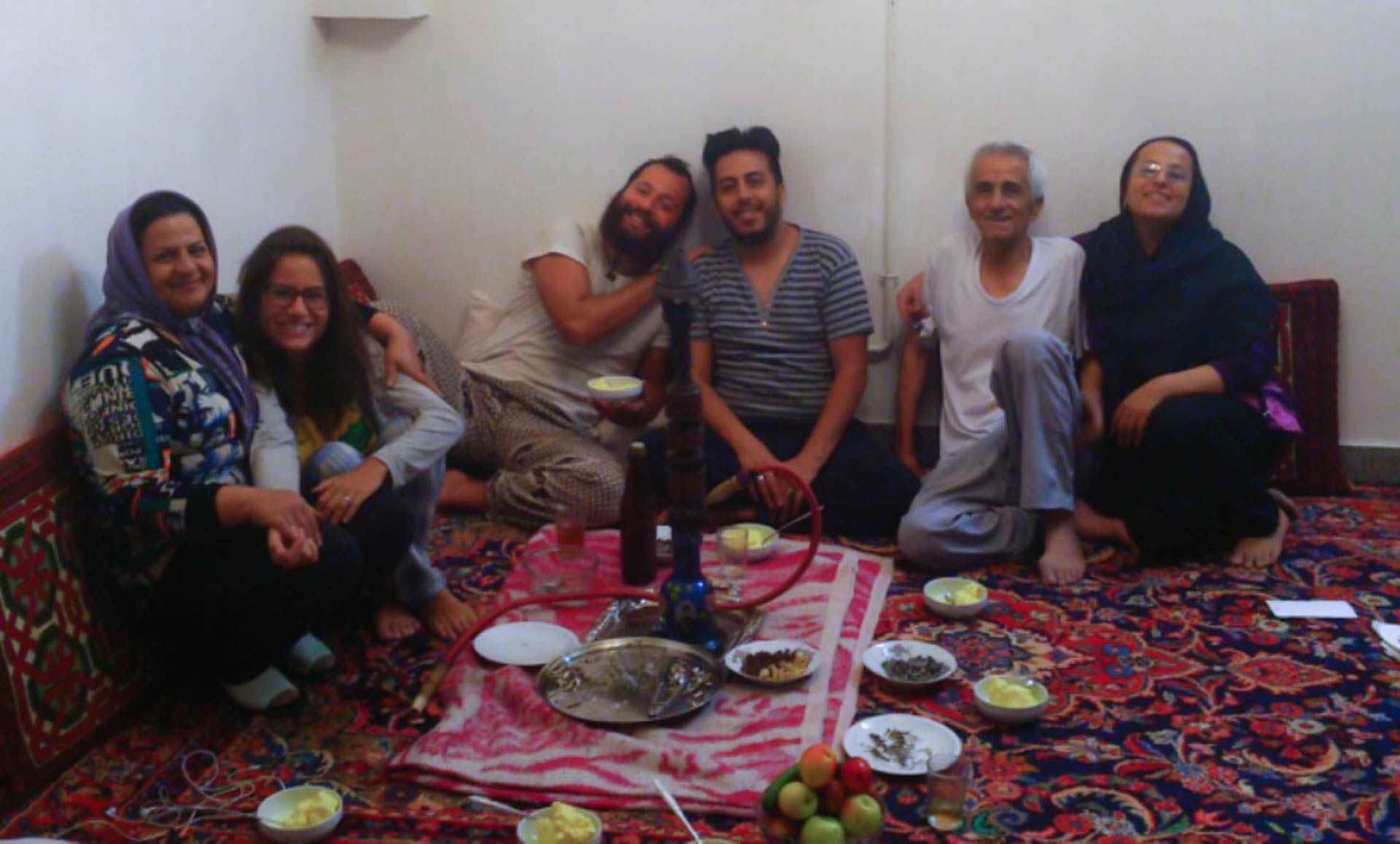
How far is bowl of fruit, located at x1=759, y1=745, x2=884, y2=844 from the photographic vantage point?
188 centimetres

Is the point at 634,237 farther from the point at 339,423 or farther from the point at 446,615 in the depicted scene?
the point at 446,615

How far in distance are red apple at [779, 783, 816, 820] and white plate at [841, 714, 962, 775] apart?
11.7 inches

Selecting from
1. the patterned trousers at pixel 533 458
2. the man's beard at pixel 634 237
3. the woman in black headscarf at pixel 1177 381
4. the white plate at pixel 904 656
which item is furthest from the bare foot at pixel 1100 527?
the man's beard at pixel 634 237

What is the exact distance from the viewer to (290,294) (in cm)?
256

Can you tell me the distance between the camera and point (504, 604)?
278 cm

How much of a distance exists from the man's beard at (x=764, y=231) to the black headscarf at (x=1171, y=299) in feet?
2.70

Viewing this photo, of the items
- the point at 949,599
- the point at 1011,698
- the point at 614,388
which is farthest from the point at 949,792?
the point at 614,388

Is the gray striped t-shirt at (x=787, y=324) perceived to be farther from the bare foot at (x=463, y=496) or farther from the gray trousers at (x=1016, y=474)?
the bare foot at (x=463, y=496)

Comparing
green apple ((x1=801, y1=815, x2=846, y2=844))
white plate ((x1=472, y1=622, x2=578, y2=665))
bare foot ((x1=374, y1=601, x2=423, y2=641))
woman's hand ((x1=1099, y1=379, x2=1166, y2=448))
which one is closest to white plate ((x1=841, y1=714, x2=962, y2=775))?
green apple ((x1=801, y1=815, x2=846, y2=844))

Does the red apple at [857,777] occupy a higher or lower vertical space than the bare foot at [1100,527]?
lower

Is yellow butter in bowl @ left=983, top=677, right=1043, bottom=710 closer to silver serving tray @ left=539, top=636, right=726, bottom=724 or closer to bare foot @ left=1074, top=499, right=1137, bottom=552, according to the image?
silver serving tray @ left=539, top=636, right=726, bottom=724

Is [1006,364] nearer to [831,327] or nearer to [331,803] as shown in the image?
[831,327]

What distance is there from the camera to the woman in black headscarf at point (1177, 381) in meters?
3.04

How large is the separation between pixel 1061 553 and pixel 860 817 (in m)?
1.32
